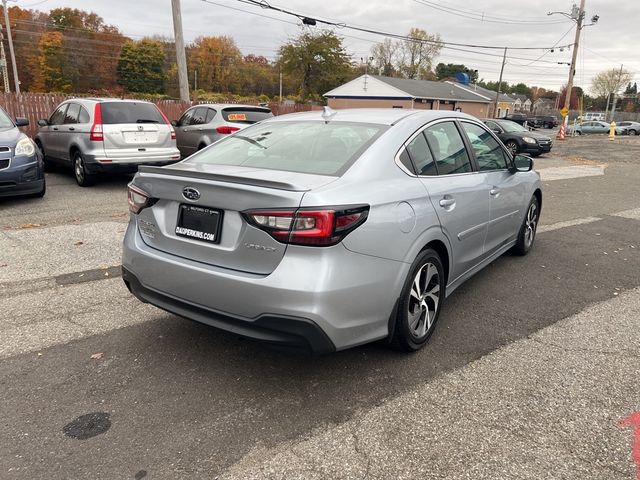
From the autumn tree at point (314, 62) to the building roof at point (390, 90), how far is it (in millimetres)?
1529

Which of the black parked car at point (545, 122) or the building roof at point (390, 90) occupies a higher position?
the building roof at point (390, 90)

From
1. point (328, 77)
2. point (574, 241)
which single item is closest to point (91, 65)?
point (328, 77)

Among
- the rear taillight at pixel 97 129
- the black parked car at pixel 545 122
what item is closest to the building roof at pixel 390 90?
the black parked car at pixel 545 122

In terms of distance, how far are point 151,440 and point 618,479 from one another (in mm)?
2235

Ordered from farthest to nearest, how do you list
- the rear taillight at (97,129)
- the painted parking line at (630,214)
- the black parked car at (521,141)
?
1. the black parked car at (521,141)
2. the rear taillight at (97,129)
3. the painted parking line at (630,214)

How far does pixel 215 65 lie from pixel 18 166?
82555 millimetres

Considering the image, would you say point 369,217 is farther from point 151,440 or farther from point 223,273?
point 151,440

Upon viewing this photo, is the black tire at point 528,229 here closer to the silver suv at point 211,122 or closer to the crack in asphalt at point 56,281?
the crack in asphalt at point 56,281

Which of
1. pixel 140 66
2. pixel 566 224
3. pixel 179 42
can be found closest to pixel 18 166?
pixel 566 224

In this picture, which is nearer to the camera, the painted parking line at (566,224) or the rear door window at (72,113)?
the painted parking line at (566,224)

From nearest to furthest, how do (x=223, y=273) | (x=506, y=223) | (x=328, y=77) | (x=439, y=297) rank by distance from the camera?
1. (x=223, y=273)
2. (x=439, y=297)
3. (x=506, y=223)
4. (x=328, y=77)

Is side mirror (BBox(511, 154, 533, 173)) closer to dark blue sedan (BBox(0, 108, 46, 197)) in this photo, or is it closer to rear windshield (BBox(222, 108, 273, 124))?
dark blue sedan (BBox(0, 108, 46, 197))

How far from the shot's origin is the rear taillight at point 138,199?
315cm

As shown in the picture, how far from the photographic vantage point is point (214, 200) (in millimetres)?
2760
